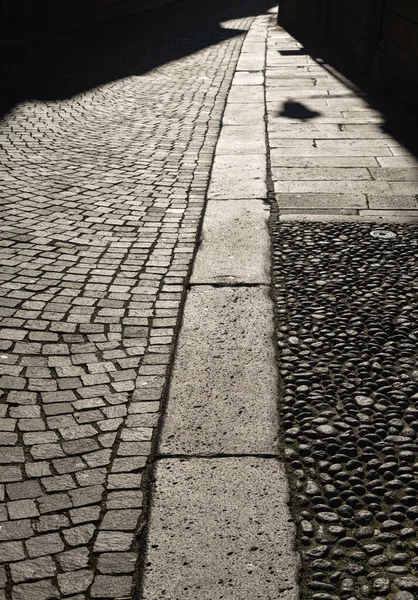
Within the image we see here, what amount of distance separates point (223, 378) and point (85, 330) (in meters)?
0.95

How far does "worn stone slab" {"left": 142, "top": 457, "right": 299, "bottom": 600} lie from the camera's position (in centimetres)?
280

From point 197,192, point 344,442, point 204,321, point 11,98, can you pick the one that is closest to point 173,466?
point 344,442

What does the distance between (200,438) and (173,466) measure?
0.24 meters

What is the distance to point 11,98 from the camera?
1168 centimetres

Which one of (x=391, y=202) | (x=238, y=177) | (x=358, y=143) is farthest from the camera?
(x=358, y=143)

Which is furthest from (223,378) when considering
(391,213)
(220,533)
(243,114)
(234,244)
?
(243,114)

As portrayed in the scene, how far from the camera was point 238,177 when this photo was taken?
767 centimetres

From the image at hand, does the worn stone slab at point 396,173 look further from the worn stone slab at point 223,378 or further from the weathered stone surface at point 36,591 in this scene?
the weathered stone surface at point 36,591

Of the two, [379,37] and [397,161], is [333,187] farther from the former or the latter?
[379,37]

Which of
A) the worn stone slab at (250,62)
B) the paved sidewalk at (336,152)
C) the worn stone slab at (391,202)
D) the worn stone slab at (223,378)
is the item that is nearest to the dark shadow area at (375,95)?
the paved sidewalk at (336,152)

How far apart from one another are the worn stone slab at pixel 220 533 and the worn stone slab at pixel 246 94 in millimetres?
8548

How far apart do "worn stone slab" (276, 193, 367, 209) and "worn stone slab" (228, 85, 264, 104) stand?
14.7 ft

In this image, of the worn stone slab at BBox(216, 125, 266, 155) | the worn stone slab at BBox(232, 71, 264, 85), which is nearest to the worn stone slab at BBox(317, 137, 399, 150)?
the worn stone slab at BBox(216, 125, 266, 155)

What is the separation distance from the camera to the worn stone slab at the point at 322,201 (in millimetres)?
6845
